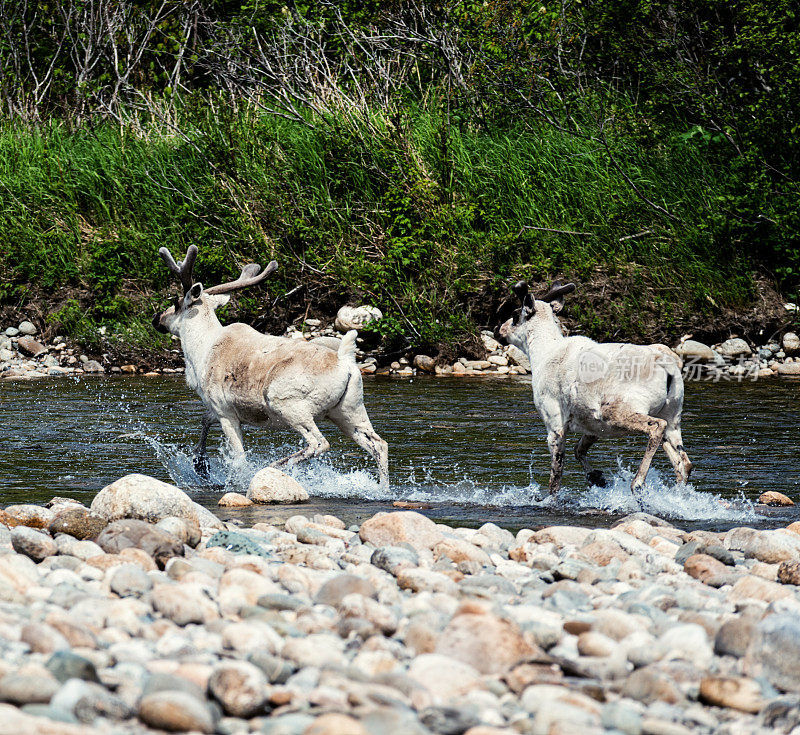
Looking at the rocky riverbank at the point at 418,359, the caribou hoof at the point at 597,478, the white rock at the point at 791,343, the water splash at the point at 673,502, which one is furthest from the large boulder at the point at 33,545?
the white rock at the point at 791,343

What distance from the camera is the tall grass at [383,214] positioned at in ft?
54.1

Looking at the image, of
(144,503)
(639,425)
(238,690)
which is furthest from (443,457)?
(238,690)

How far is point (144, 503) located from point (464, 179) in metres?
12.0

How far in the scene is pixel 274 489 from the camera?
297 inches

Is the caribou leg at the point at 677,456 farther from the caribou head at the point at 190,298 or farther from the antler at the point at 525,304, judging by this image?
the caribou head at the point at 190,298

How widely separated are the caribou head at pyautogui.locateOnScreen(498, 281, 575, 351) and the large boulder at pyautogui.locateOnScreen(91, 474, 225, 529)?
345cm

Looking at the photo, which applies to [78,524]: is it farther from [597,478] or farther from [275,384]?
Answer: [597,478]

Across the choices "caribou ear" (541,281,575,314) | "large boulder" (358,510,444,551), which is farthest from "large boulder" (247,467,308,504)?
"caribou ear" (541,281,575,314)

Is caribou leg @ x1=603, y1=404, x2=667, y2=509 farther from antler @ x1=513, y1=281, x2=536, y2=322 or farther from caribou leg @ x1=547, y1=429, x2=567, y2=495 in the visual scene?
antler @ x1=513, y1=281, x2=536, y2=322

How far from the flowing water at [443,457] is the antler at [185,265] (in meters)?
1.49

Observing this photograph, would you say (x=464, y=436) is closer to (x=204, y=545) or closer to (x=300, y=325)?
(x=204, y=545)

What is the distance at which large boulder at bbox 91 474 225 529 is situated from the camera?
6.04 meters

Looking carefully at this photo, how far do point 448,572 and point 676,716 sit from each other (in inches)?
73.1

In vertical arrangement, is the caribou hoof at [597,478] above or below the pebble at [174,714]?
below
